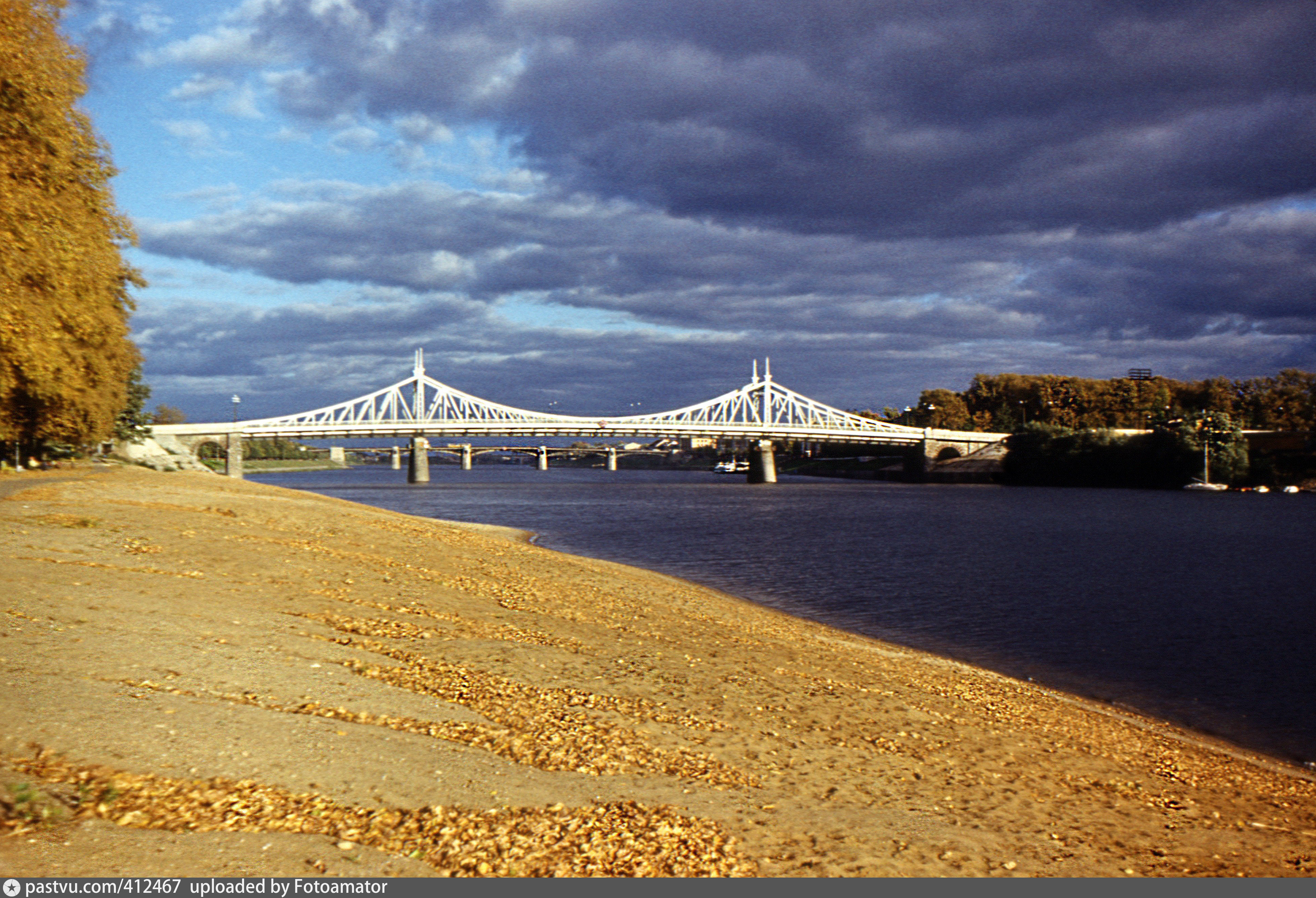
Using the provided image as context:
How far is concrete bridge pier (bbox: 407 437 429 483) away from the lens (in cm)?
12706

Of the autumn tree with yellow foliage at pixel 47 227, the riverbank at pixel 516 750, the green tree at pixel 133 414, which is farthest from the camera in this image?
the green tree at pixel 133 414

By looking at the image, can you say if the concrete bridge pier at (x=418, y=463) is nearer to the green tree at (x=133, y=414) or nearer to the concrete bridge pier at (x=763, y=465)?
the concrete bridge pier at (x=763, y=465)

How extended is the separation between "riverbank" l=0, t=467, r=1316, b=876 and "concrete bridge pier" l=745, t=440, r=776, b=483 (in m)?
117

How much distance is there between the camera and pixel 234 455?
4139 inches

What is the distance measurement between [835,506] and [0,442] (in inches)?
2315

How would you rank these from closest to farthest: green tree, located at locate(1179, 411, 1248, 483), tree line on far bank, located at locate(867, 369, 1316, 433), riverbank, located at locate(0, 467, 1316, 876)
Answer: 1. riverbank, located at locate(0, 467, 1316, 876)
2. green tree, located at locate(1179, 411, 1248, 483)
3. tree line on far bank, located at locate(867, 369, 1316, 433)

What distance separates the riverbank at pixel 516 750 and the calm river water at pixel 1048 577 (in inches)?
119

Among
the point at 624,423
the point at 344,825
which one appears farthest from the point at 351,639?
the point at 624,423

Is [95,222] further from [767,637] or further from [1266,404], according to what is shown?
[1266,404]

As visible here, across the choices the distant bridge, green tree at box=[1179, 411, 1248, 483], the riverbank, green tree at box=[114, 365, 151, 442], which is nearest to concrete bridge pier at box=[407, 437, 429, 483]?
the distant bridge

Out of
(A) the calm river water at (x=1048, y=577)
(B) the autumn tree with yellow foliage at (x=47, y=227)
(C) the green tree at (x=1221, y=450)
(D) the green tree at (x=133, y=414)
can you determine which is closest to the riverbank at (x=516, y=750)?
(A) the calm river water at (x=1048, y=577)

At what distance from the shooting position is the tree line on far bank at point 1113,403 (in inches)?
4938

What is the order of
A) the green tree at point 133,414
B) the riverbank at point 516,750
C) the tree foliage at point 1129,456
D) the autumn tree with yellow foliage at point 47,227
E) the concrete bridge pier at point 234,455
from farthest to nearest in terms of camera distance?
the concrete bridge pier at point 234,455
the tree foliage at point 1129,456
the green tree at point 133,414
the autumn tree with yellow foliage at point 47,227
the riverbank at point 516,750

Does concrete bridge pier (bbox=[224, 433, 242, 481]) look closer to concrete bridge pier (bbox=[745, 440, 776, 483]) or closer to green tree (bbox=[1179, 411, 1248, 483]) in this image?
concrete bridge pier (bbox=[745, 440, 776, 483])
